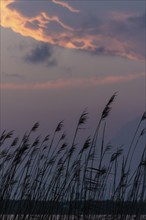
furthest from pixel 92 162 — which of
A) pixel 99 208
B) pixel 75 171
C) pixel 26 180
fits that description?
pixel 26 180

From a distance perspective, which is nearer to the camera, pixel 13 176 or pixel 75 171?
pixel 13 176

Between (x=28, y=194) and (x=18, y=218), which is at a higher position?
(x=28, y=194)

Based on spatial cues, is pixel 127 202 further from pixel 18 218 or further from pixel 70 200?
pixel 18 218

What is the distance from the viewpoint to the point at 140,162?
6.58 meters

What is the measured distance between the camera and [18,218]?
6484 millimetres

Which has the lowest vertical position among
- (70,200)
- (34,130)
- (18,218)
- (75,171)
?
(18,218)

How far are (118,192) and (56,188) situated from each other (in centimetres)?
109

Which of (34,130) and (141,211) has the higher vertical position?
(34,130)

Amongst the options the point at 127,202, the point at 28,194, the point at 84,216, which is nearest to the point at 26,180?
the point at 28,194

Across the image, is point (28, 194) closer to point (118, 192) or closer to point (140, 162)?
point (118, 192)

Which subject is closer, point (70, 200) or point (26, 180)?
point (70, 200)

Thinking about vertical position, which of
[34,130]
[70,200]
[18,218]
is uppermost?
[34,130]

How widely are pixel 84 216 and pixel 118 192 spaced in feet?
2.67

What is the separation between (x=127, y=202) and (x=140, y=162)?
87 centimetres
